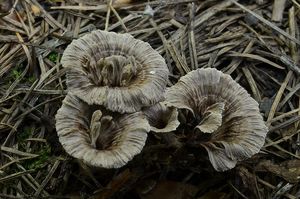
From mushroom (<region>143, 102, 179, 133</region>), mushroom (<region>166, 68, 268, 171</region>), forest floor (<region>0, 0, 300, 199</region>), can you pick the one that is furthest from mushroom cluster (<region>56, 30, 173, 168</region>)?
forest floor (<region>0, 0, 300, 199</region>)

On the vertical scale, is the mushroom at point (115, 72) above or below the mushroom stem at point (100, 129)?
above

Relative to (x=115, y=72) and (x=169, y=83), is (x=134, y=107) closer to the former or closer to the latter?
(x=115, y=72)

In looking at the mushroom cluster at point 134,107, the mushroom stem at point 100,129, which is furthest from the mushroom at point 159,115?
the mushroom stem at point 100,129

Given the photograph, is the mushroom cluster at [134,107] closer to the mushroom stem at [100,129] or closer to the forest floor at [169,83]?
the mushroom stem at [100,129]

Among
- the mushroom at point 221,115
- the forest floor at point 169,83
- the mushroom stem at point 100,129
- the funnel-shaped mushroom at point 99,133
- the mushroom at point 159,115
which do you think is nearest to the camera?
the funnel-shaped mushroom at point 99,133

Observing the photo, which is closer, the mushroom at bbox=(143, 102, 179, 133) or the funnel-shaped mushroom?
the funnel-shaped mushroom

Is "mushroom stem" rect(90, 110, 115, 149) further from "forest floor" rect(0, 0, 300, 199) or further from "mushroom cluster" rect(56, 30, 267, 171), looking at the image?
"forest floor" rect(0, 0, 300, 199)

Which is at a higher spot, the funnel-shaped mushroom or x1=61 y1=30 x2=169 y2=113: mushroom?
x1=61 y1=30 x2=169 y2=113: mushroom

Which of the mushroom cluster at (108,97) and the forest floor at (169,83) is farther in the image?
the forest floor at (169,83)
